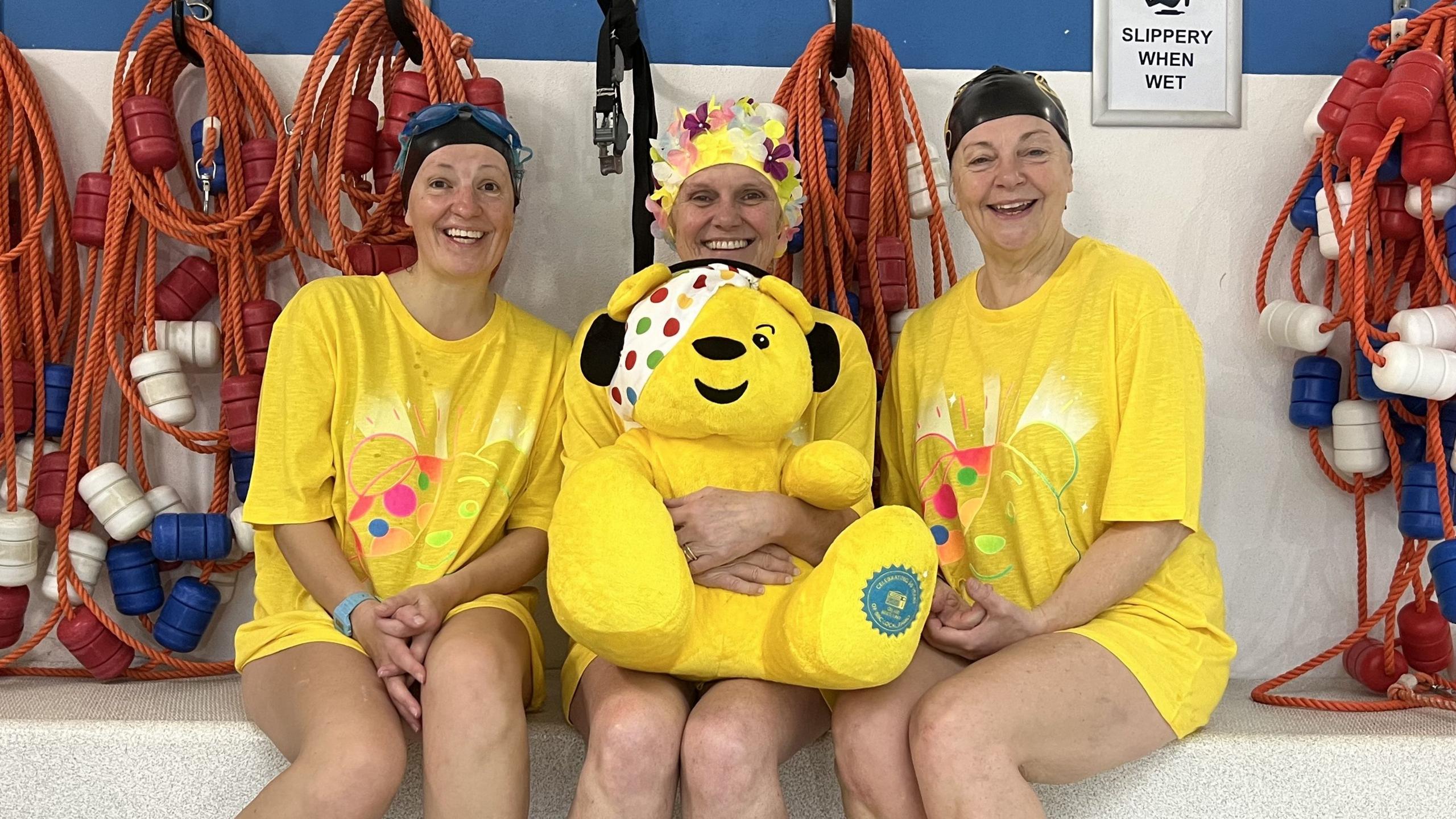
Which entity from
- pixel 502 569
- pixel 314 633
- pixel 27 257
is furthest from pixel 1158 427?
pixel 27 257

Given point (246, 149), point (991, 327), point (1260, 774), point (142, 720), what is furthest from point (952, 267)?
point (142, 720)

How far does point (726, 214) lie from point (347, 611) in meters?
0.71

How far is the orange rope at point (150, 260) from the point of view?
1837 mm

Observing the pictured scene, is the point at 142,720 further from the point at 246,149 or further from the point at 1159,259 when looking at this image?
the point at 1159,259

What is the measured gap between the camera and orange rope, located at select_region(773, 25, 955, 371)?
1.89 meters

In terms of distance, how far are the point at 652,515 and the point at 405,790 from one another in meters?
0.53

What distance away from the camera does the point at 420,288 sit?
5.60 feet

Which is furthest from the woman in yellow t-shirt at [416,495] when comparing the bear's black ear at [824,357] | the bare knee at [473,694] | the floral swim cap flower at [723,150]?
the bear's black ear at [824,357]

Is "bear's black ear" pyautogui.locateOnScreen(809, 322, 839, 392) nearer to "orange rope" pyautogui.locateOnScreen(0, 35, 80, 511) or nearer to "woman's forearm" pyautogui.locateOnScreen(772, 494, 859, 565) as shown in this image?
"woman's forearm" pyautogui.locateOnScreen(772, 494, 859, 565)

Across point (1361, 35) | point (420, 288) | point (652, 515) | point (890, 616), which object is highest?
point (1361, 35)

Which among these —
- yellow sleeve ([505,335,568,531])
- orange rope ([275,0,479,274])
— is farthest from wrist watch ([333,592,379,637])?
orange rope ([275,0,479,274])

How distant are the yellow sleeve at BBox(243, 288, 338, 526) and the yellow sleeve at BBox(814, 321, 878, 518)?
0.65 meters

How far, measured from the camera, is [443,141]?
5.45ft

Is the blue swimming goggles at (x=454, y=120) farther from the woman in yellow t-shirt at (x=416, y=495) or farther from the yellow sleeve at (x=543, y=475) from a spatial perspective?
the yellow sleeve at (x=543, y=475)
